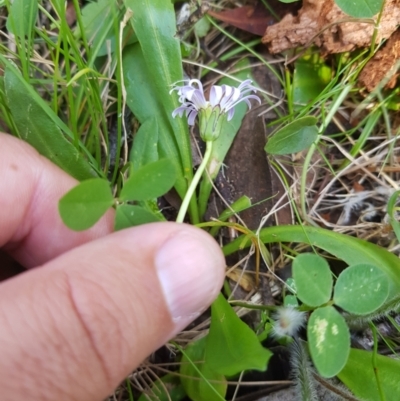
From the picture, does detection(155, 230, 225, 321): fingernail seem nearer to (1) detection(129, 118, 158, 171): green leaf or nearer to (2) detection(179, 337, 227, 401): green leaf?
(2) detection(179, 337, 227, 401): green leaf

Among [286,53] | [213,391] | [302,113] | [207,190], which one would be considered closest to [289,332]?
[213,391]

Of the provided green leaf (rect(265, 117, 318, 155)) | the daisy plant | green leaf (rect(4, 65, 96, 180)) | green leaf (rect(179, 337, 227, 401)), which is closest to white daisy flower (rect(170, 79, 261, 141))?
the daisy plant

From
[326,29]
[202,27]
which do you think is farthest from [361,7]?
[202,27]

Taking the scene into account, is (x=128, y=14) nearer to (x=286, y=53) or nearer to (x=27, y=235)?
(x=286, y=53)

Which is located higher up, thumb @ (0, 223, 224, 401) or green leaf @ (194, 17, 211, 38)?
green leaf @ (194, 17, 211, 38)

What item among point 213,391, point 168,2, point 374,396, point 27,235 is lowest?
point 374,396

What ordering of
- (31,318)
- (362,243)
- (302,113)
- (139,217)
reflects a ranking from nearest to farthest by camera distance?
(31,318) < (139,217) < (362,243) < (302,113)

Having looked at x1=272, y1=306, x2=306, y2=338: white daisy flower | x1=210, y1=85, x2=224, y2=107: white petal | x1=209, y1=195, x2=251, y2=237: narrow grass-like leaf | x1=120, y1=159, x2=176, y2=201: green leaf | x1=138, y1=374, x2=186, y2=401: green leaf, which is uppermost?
x1=120, y1=159, x2=176, y2=201: green leaf
